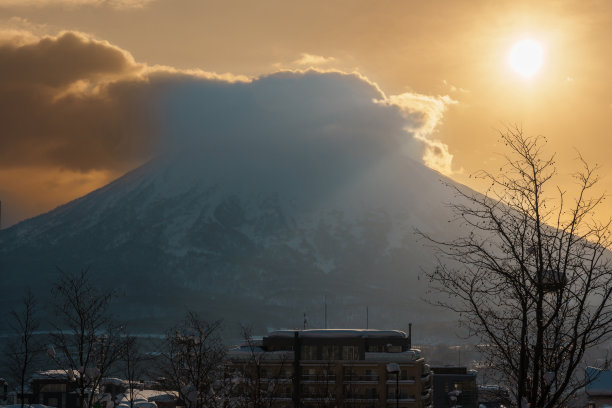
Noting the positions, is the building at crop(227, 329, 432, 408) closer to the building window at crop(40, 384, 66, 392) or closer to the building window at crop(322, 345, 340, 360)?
the building window at crop(322, 345, 340, 360)

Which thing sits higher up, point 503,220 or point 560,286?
point 503,220

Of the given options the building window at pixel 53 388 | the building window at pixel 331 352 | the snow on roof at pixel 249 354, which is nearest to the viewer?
the snow on roof at pixel 249 354

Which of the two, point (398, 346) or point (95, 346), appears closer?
point (95, 346)

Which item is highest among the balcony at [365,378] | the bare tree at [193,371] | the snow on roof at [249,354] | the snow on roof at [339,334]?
the snow on roof at [339,334]

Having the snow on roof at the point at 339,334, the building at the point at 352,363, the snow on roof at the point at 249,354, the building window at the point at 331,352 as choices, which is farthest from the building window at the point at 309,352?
the snow on roof at the point at 339,334

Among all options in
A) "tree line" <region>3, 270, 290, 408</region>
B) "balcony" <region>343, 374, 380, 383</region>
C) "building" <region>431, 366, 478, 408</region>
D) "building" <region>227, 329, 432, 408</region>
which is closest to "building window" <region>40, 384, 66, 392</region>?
"building" <region>227, 329, 432, 408</region>

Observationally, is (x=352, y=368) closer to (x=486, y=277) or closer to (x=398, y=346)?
(x=398, y=346)

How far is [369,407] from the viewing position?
129m

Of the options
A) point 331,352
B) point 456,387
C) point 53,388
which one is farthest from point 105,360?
point 456,387

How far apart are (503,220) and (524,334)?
7.99 feet

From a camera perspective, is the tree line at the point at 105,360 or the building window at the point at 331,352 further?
the building window at the point at 331,352

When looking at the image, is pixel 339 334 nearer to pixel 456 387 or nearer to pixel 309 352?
pixel 309 352

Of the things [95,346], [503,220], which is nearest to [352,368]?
[95,346]

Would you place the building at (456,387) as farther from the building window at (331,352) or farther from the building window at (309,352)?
the building window at (309,352)
